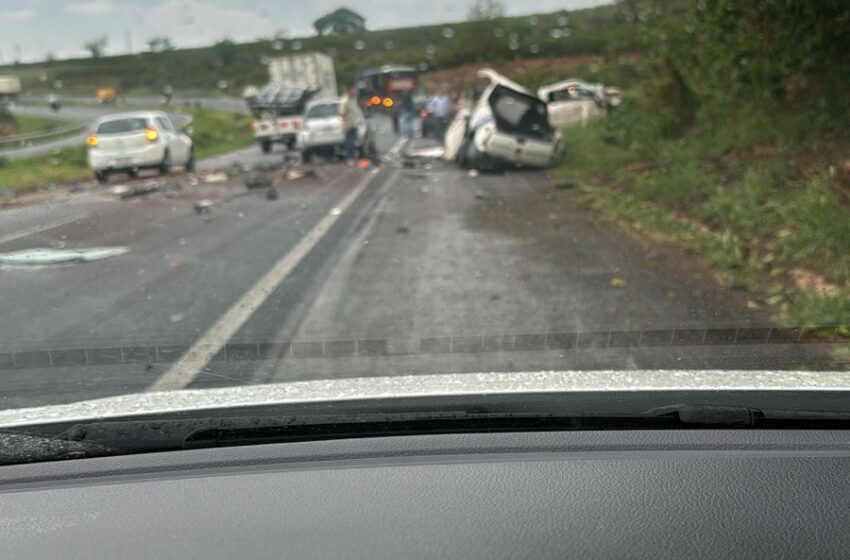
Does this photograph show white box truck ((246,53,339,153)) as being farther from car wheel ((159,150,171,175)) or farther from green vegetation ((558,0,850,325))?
green vegetation ((558,0,850,325))

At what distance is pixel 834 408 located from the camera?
3.30 metres

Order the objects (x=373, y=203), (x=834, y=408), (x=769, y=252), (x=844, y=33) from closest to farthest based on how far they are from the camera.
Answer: (x=834, y=408) → (x=769, y=252) → (x=844, y=33) → (x=373, y=203)

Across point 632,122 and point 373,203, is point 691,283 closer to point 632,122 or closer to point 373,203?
point 373,203

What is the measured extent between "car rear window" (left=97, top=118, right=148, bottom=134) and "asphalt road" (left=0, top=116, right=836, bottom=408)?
1.30 meters

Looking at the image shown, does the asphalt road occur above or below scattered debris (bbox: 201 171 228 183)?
above

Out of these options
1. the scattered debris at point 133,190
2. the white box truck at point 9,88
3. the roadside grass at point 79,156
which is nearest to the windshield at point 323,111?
the roadside grass at point 79,156

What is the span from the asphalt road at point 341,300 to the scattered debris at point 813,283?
2.29ft

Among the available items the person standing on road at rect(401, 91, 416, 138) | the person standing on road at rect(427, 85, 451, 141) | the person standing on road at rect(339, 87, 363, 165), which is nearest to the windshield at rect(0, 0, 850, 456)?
the person standing on road at rect(339, 87, 363, 165)

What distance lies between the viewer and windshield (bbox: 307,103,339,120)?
25.2 m

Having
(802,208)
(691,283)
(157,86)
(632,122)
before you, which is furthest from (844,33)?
(157,86)

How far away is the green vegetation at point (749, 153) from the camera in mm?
8523

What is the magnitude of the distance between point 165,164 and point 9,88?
10092 millimetres

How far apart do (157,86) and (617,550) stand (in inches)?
440

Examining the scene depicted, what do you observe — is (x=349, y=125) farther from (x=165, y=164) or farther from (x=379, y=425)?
(x=379, y=425)
